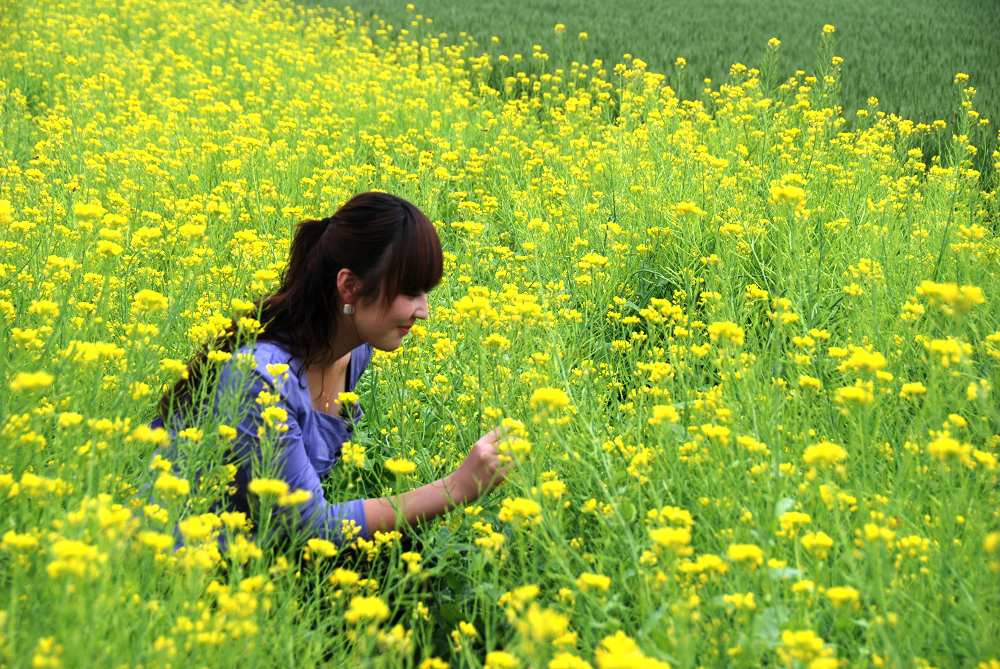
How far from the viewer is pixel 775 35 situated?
11.9 metres

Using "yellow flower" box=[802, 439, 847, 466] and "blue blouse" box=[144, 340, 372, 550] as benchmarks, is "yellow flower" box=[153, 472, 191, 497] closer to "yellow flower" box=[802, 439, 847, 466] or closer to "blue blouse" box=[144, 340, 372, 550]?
"blue blouse" box=[144, 340, 372, 550]

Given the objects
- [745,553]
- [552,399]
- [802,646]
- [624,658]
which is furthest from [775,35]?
[624,658]

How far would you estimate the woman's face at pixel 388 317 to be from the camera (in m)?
2.98

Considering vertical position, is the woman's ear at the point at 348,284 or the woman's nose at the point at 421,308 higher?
the woman's ear at the point at 348,284

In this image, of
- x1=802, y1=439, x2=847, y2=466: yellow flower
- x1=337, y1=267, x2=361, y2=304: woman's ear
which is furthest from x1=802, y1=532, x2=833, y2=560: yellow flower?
x1=337, y1=267, x2=361, y2=304: woman's ear

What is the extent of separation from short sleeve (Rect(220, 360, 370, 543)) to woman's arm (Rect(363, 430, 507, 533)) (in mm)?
51

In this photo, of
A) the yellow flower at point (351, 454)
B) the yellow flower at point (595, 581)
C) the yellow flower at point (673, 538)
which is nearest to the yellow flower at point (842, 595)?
the yellow flower at point (673, 538)

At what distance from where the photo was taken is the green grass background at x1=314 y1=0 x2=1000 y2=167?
8828 millimetres

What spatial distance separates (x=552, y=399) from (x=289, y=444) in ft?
2.84

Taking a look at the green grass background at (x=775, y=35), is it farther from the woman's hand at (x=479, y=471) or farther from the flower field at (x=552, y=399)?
the woman's hand at (x=479, y=471)

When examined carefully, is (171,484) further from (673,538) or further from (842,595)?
(842,595)

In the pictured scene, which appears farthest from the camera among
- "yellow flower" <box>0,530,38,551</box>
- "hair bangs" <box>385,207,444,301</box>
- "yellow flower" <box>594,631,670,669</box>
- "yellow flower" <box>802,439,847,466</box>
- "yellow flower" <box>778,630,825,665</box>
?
"hair bangs" <box>385,207,444,301</box>

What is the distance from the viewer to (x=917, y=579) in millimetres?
2193

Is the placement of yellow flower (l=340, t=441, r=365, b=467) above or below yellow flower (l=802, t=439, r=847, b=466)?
below
